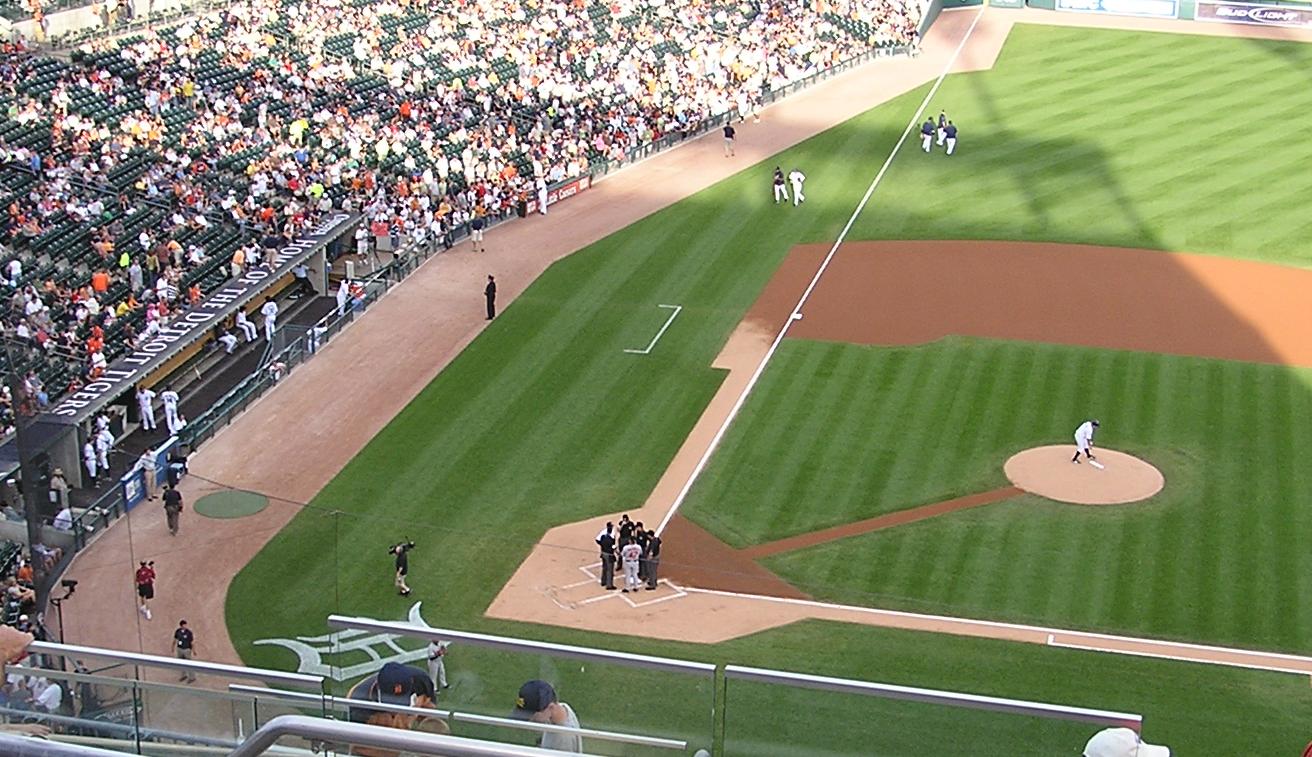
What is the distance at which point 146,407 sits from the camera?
3042 centimetres

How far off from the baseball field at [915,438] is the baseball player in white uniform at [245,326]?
4.81m

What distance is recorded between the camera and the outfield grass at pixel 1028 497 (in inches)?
941

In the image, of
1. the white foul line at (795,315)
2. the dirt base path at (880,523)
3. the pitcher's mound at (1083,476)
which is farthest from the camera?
the white foul line at (795,315)

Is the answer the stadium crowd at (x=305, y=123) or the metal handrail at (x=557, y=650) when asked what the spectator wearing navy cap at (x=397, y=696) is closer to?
the metal handrail at (x=557, y=650)

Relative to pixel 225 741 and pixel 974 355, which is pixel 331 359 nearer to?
pixel 974 355

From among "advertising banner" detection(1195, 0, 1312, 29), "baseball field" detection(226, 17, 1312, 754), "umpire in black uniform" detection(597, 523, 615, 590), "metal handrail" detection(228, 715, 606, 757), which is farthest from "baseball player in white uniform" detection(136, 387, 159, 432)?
"advertising banner" detection(1195, 0, 1312, 29)

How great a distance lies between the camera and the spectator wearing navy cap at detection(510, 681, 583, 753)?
8.05m

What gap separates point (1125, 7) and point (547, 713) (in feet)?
221

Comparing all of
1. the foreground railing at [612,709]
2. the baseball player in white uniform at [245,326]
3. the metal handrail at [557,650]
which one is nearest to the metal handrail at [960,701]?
the foreground railing at [612,709]

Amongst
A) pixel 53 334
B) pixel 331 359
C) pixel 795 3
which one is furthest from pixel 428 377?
pixel 795 3

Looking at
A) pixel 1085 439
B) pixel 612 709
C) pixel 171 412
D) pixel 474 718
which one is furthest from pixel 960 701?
pixel 171 412

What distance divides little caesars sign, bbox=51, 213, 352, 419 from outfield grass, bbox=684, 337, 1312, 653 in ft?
35.3

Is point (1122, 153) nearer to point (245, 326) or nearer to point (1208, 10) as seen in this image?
point (1208, 10)

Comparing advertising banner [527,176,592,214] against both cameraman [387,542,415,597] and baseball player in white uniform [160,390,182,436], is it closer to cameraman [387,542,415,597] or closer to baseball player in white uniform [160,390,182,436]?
baseball player in white uniform [160,390,182,436]
